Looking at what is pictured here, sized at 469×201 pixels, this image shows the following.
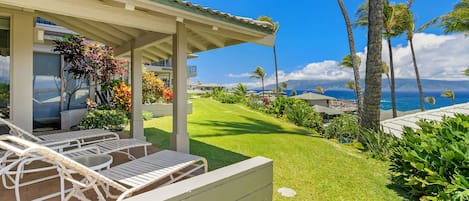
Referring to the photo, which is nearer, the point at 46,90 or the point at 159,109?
the point at 46,90

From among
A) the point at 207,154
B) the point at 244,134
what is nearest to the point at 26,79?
the point at 207,154

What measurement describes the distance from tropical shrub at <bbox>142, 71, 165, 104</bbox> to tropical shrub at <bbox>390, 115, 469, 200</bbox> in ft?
42.2

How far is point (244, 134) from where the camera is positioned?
31.2 feet

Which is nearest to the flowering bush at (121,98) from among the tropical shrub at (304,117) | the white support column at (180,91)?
the white support column at (180,91)

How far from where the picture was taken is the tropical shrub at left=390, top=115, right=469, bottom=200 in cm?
355

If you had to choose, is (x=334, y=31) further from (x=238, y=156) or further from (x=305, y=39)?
(x=238, y=156)

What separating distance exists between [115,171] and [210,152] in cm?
340

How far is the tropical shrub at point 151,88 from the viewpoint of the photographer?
49.1ft

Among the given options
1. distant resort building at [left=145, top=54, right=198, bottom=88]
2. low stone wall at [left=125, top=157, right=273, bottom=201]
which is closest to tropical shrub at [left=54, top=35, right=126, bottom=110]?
low stone wall at [left=125, top=157, right=273, bottom=201]

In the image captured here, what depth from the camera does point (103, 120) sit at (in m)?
9.73

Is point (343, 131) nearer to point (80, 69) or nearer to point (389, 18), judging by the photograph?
point (80, 69)

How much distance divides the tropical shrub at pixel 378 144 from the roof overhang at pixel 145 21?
4037 mm

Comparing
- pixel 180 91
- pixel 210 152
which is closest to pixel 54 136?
pixel 180 91

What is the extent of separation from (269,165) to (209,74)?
572 ft
